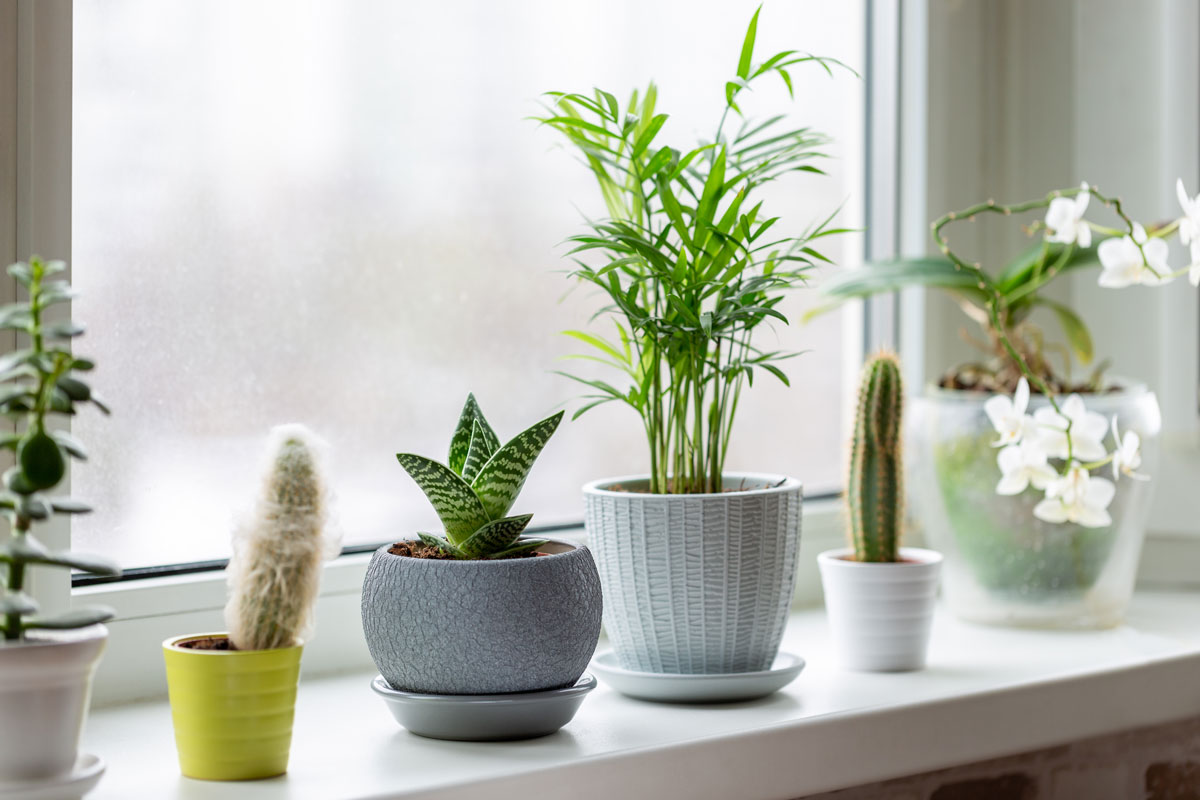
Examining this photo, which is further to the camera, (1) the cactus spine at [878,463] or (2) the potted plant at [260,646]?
(1) the cactus spine at [878,463]

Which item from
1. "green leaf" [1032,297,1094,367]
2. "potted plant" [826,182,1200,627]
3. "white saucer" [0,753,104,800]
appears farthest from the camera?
"green leaf" [1032,297,1094,367]

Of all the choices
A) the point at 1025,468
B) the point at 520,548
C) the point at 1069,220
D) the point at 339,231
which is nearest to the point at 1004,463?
the point at 1025,468

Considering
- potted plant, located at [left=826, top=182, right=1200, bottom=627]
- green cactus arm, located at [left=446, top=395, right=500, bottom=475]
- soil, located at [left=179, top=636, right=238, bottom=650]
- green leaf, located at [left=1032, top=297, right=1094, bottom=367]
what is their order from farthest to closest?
green leaf, located at [left=1032, top=297, right=1094, bottom=367] < potted plant, located at [left=826, top=182, right=1200, bottom=627] < green cactus arm, located at [left=446, top=395, right=500, bottom=475] < soil, located at [left=179, top=636, right=238, bottom=650]

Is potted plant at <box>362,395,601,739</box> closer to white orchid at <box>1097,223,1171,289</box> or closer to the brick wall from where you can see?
the brick wall

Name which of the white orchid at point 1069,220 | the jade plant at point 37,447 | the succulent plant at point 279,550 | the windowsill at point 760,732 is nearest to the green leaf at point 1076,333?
the white orchid at point 1069,220

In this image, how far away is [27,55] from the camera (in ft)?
2.80

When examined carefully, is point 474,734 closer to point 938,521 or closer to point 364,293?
point 364,293

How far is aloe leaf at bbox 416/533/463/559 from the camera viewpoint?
2.83ft

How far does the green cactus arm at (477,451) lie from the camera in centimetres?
88

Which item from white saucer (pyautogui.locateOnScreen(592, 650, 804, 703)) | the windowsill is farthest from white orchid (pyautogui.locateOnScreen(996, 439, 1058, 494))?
white saucer (pyautogui.locateOnScreen(592, 650, 804, 703))

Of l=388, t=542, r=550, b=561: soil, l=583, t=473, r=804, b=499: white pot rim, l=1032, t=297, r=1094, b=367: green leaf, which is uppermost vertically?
l=1032, t=297, r=1094, b=367: green leaf

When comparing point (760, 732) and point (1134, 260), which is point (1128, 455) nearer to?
point (1134, 260)

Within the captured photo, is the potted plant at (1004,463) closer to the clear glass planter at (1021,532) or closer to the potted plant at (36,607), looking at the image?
the clear glass planter at (1021,532)

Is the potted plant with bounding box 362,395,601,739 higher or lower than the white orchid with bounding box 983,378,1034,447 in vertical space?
lower
